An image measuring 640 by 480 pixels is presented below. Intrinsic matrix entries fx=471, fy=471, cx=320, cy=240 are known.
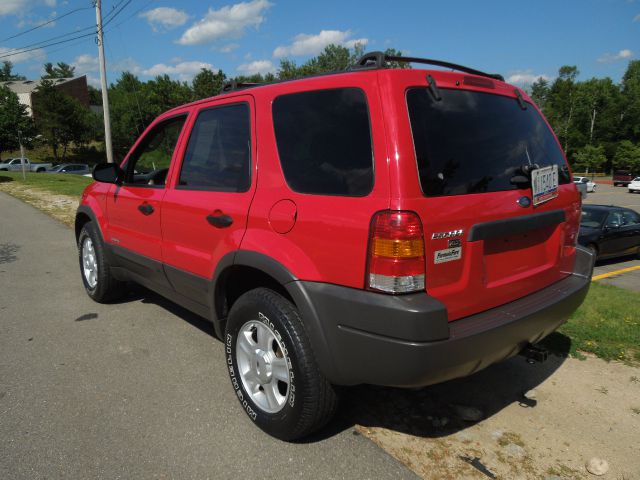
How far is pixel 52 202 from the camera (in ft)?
49.9

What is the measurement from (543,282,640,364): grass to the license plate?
1700mm

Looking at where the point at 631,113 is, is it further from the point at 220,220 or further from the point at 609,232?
the point at 220,220

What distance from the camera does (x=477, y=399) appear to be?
311cm

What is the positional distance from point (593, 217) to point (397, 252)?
404 inches

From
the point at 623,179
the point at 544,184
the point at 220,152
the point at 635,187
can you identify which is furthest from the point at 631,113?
the point at 220,152

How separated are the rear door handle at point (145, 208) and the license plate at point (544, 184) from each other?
2728mm

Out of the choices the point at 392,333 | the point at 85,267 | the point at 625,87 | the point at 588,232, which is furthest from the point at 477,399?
the point at 625,87

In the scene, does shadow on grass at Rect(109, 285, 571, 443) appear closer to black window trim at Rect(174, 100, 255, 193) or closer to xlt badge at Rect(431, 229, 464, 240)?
xlt badge at Rect(431, 229, 464, 240)

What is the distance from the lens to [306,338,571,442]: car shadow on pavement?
2.82 m

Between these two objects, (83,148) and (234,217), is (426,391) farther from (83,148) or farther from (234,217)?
(83,148)

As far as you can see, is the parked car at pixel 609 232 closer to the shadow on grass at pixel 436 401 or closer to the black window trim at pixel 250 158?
the shadow on grass at pixel 436 401

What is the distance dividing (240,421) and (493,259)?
5.76 feet

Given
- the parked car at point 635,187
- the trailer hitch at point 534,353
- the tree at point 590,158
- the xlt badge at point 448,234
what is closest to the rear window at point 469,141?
the xlt badge at point 448,234

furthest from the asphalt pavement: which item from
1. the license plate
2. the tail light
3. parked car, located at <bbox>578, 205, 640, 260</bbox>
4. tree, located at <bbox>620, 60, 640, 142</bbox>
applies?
tree, located at <bbox>620, 60, 640, 142</bbox>
